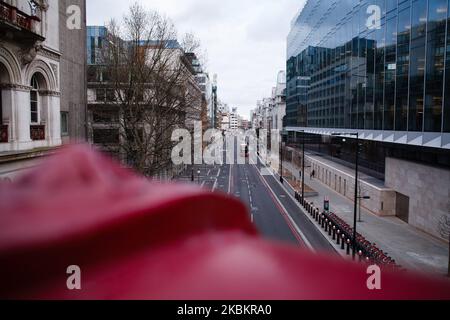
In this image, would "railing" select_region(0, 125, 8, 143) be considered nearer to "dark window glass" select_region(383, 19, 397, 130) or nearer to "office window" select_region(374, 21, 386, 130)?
"dark window glass" select_region(383, 19, 397, 130)

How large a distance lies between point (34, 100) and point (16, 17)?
2.97 meters

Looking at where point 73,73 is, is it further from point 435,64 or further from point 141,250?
point 435,64

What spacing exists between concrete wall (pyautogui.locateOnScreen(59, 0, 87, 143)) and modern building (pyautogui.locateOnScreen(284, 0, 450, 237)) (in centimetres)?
1629

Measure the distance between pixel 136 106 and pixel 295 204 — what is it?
17.7 metres

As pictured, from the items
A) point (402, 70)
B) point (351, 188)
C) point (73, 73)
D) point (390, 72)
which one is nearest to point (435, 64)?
point (402, 70)

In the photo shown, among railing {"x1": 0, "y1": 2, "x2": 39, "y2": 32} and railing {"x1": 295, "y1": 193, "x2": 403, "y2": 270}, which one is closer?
railing {"x1": 0, "y1": 2, "x2": 39, "y2": 32}

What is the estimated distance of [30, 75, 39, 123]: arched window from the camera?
459 inches

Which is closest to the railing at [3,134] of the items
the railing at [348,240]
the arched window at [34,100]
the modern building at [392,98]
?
the arched window at [34,100]

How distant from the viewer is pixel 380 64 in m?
26.1

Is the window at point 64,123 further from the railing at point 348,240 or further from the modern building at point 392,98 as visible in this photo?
the modern building at point 392,98

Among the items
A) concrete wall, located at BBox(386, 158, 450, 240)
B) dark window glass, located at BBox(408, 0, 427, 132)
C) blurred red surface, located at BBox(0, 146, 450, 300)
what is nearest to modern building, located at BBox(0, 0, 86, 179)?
blurred red surface, located at BBox(0, 146, 450, 300)
